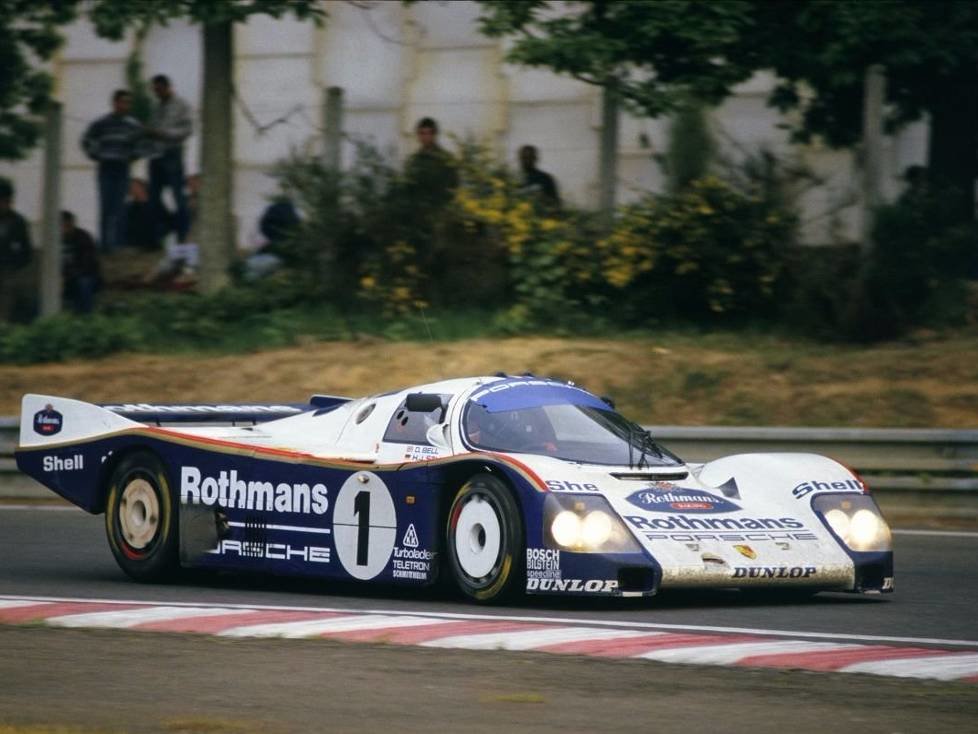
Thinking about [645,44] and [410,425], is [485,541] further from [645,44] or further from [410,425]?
[645,44]

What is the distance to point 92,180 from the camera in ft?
74.1

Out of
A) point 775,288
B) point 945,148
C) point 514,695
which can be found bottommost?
point 514,695

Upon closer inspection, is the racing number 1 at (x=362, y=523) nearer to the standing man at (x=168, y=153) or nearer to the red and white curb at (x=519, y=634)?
the red and white curb at (x=519, y=634)

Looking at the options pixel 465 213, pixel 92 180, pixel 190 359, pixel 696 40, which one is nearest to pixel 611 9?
pixel 696 40

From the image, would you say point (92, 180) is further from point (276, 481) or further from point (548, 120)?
point (276, 481)

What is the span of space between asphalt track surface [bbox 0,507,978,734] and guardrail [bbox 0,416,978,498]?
11.8ft

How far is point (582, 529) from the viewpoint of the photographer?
867 cm

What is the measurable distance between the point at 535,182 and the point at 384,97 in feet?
20.9

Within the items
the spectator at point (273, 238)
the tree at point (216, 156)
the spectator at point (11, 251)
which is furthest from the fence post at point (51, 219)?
the spectator at point (273, 238)

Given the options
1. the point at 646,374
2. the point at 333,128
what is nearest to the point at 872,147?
the point at 646,374

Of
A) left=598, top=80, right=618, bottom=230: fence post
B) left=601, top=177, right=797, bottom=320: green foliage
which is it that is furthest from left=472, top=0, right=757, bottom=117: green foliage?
left=601, top=177, right=797, bottom=320: green foliage

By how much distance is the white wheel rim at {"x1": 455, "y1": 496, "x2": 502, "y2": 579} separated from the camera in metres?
8.95

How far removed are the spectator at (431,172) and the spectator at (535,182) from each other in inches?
27.3

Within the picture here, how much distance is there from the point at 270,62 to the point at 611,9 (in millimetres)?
8872
